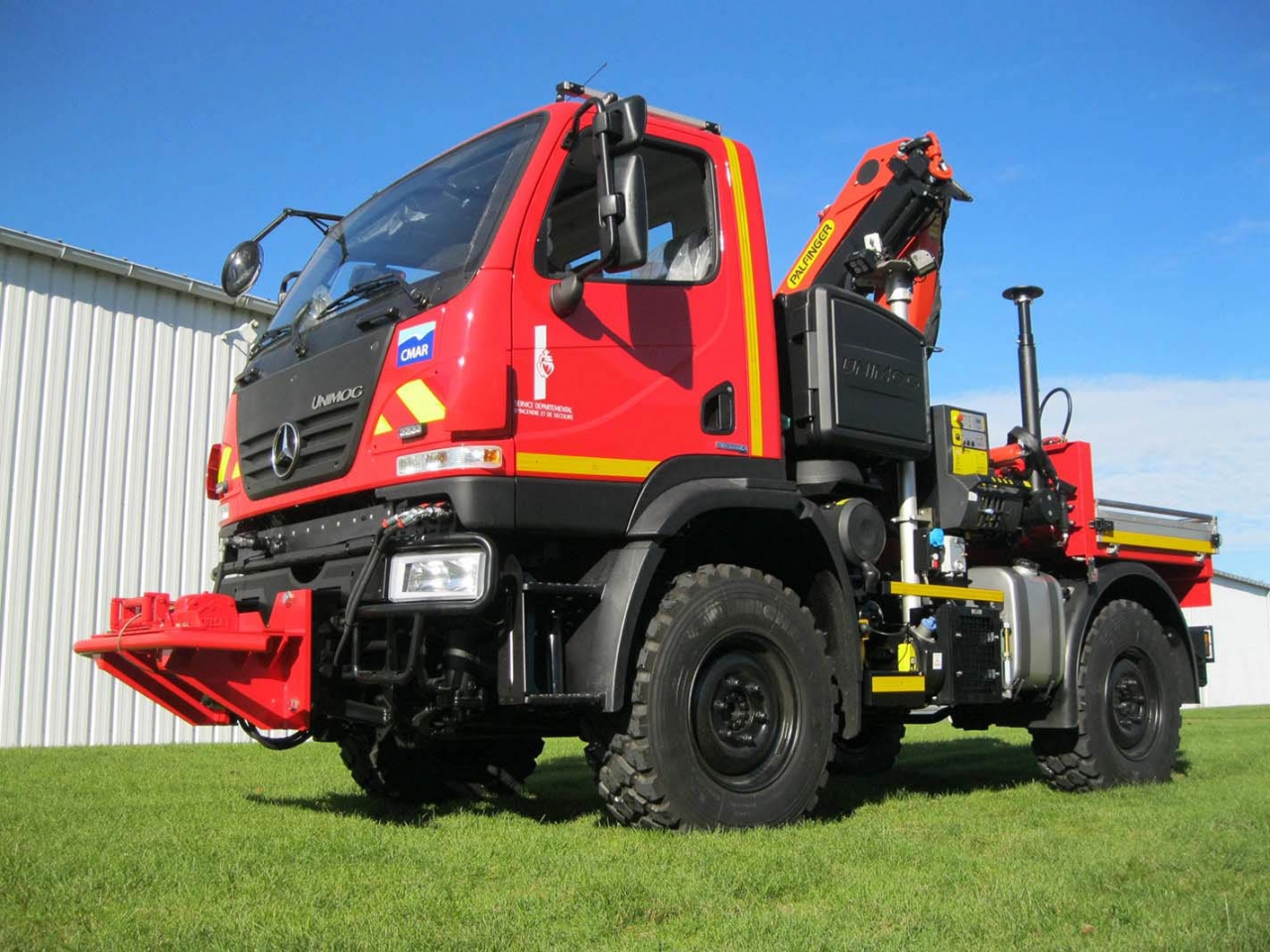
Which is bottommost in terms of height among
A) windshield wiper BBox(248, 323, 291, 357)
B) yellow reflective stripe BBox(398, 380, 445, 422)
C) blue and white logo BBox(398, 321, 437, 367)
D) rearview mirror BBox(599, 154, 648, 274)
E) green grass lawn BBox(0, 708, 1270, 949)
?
green grass lawn BBox(0, 708, 1270, 949)

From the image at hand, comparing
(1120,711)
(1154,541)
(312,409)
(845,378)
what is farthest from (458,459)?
(1154,541)

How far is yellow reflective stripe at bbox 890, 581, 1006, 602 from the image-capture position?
6582 millimetres

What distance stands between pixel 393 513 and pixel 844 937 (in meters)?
2.44

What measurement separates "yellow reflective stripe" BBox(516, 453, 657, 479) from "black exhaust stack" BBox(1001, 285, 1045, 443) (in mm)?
4244

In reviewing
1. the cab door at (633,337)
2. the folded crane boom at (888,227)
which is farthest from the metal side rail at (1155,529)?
the cab door at (633,337)

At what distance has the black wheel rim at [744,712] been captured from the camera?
17.3ft

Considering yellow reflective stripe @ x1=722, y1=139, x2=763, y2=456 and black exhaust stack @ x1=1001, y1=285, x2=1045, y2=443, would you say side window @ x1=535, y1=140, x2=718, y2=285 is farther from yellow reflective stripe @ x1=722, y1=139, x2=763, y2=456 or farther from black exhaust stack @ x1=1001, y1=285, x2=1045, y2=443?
black exhaust stack @ x1=1001, y1=285, x2=1045, y2=443

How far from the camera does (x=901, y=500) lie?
6.97 m

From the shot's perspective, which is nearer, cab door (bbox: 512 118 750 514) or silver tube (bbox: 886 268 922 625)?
cab door (bbox: 512 118 750 514)

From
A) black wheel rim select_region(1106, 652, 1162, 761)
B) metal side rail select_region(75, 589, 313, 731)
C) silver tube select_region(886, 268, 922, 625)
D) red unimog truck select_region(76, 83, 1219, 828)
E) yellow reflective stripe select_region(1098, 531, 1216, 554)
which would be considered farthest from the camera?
yellow reflective stripe select_region(1098, 531, 1216, 554)

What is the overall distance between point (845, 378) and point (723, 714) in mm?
1874

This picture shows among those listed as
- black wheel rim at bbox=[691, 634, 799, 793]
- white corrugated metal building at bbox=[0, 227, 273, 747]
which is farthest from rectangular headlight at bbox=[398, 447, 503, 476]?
white corrugated metal building at bbox=[0, 227, 273, 747]

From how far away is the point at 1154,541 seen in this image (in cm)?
841

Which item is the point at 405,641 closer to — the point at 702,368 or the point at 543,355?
the point at 543,355
